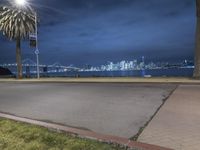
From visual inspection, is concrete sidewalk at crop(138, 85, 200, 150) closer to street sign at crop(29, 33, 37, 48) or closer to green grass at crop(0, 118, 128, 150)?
green grass at crop(0, 118, 128, 150)

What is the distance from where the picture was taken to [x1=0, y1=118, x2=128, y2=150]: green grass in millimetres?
6668

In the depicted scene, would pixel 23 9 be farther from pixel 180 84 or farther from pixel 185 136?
pixel 185 136

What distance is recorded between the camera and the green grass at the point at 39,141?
6.67 m

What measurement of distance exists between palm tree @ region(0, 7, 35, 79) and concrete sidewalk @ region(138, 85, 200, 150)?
3413cm

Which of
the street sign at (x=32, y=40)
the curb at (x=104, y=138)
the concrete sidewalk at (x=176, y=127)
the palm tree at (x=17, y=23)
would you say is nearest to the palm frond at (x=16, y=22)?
the palm tree at (x=17, y=23)

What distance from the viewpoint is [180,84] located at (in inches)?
752

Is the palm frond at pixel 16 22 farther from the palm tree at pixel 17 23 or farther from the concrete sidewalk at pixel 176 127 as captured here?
the concrete sidewalk at pixel 176 127

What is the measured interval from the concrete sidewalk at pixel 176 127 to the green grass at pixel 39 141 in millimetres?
1146

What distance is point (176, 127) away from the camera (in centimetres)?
793

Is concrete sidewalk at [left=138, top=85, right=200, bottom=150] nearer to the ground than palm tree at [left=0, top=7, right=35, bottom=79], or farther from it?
nearer to the ground

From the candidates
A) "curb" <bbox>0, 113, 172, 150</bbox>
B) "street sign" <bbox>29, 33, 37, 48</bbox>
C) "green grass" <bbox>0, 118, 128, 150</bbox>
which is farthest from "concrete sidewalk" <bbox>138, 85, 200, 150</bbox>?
"street sign" <bbox>29, 33, 37, 48</bbox>

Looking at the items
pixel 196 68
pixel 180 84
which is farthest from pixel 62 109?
pixel 196 68

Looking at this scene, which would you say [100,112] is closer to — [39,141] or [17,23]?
[39,141]

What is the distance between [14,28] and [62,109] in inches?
1285
